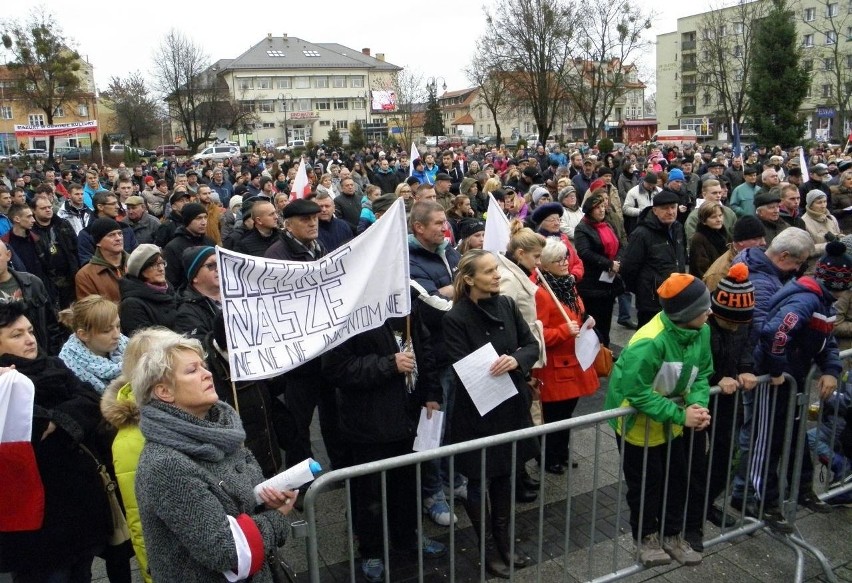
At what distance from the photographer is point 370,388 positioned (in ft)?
13.4

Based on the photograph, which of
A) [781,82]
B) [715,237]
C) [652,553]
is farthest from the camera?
[781,82]

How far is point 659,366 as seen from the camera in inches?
146

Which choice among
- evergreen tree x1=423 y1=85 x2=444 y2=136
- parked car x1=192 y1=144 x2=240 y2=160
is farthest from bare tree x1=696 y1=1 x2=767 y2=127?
parked car x1=192 y1=144 x2=240 y2=160

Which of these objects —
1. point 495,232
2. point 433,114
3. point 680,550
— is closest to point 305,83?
point 433,114

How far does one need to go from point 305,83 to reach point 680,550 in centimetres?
10678

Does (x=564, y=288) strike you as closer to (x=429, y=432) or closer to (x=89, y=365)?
(x=429, y=432)

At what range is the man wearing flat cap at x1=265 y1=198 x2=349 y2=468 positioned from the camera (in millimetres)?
4531

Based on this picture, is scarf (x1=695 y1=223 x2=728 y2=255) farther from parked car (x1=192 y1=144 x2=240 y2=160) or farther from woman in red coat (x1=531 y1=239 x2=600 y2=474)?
parked car (x1=192 y1=144 x2=240 y2=160)

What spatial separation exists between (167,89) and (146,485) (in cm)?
6764

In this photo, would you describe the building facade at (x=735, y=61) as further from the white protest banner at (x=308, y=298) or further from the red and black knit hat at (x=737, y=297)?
the white protest banner at (x=308, y=298)

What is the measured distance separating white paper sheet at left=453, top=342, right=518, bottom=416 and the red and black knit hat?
4.41ft

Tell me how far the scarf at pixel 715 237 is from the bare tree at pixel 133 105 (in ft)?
195

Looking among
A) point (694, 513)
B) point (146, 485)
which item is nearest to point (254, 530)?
point (146, 485)

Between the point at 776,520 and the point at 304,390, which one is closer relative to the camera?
the point at 776,520
